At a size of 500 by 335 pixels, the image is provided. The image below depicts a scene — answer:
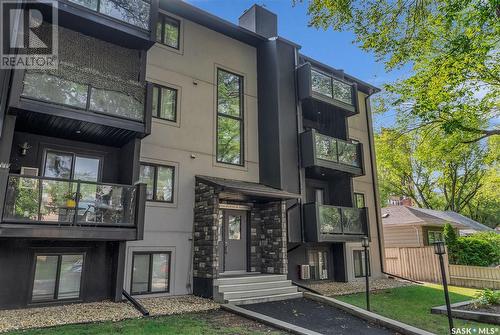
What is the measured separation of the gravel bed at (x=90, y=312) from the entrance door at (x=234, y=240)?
2430 millimetres

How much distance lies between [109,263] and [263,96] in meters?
8.48

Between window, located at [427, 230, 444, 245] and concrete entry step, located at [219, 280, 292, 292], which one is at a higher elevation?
window, located at [427, 230, 444, 245]

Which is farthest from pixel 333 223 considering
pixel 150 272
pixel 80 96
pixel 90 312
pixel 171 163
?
pixel 80 96

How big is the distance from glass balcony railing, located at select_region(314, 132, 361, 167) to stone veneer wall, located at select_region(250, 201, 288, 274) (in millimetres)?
2957

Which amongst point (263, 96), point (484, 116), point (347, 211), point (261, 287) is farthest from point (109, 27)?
point (484, 116)

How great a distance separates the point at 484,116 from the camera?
14.0 meters

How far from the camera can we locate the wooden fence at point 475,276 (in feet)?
49.3

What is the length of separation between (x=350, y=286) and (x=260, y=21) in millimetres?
11703

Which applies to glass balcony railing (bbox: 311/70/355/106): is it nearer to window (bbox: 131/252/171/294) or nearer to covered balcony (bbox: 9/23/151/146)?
covered balcony (bbox: 9/23/151/146)

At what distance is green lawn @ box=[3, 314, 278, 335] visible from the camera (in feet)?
21.2

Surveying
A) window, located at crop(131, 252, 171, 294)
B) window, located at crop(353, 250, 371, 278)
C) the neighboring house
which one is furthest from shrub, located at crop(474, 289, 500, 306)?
the neighboring house

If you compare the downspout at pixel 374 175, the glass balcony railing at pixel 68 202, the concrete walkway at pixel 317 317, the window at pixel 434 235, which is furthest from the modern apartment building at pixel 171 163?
the window at pixel 434 235

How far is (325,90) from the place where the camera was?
1445cm

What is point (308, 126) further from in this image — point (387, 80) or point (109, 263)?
point (109, 263)
